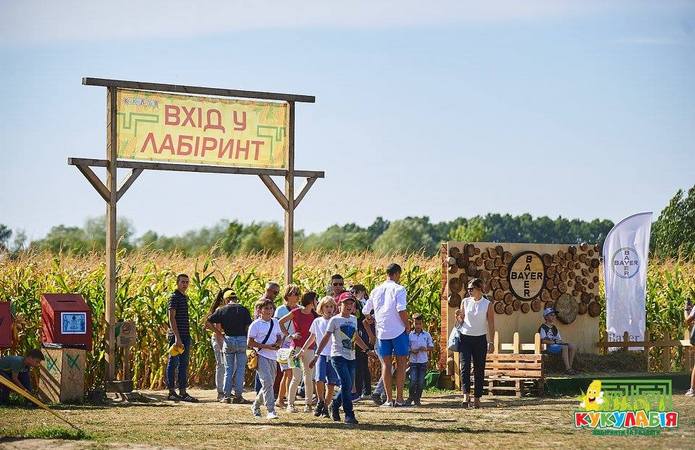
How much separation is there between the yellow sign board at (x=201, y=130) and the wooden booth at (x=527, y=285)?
3.35 metres

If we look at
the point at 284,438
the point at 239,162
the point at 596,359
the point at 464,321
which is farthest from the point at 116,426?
the point at 596,359

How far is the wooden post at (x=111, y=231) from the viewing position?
19.0 meters

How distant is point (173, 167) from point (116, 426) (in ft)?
17.8

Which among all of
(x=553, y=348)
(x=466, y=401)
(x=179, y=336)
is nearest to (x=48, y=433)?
(x=179, y=336)

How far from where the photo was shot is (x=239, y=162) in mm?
20094

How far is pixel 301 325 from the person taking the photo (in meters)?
17.0

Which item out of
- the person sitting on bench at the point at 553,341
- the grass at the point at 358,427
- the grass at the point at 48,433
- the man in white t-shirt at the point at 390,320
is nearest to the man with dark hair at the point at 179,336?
the grass at the point at 358,427

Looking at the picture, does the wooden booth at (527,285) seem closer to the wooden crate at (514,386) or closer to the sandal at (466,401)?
the wooden crate at (514,386)

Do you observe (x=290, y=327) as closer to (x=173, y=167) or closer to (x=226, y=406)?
(x=226, y=406)

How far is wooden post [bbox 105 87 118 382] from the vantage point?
749 inches

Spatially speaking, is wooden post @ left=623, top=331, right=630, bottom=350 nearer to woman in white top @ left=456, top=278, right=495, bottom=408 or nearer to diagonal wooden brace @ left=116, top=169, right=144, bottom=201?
woman in white top @ left=456, top=278, right=495, bottom=408

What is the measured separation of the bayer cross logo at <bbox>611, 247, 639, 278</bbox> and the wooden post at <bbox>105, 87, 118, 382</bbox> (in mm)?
8795

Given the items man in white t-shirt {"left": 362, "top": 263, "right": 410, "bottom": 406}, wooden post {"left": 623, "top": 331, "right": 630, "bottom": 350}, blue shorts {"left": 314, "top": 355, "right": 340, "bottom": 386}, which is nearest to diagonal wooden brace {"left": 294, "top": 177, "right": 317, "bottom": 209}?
man in white t-shirt {"left": 362, "top": 263, "right": 410, "bottom": 406}

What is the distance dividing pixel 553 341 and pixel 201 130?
6.72 meters
